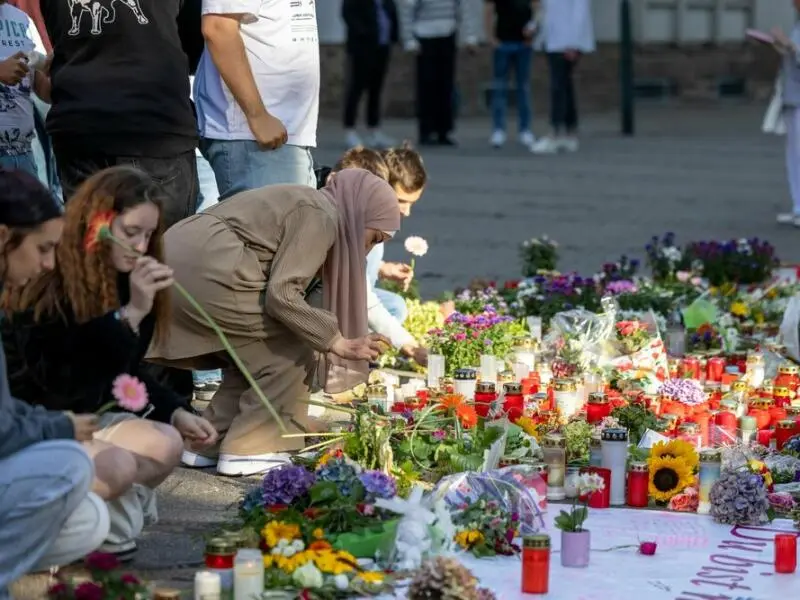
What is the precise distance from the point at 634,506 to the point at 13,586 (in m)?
1.85

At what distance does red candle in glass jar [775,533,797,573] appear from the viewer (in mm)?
4445

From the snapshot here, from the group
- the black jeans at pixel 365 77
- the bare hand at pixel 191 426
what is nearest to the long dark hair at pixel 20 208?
the bare hand at pixel 191 426

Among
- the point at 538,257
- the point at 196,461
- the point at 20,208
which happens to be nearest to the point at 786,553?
the point at 196,461

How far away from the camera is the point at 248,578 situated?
4.06 meters

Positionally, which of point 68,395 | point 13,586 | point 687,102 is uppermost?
point 68,395

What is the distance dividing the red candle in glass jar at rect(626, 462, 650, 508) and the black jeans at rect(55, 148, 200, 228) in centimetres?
168

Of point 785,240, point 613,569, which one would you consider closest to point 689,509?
point 613,569

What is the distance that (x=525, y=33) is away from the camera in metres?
15.4

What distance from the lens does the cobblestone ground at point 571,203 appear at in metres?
5.36

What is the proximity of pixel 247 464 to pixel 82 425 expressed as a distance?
1411 mm

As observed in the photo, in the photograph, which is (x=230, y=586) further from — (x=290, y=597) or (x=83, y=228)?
(x=83, y=228)

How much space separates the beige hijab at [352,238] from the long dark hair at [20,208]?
1.70m

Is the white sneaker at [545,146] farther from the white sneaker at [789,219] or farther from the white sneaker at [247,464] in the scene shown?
the white sneaker at [247,464]

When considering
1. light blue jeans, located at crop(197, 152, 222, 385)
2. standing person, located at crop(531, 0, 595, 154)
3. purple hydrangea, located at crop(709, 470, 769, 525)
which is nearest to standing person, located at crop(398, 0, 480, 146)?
standing person, located at crop(531, 0, 595, 154)
